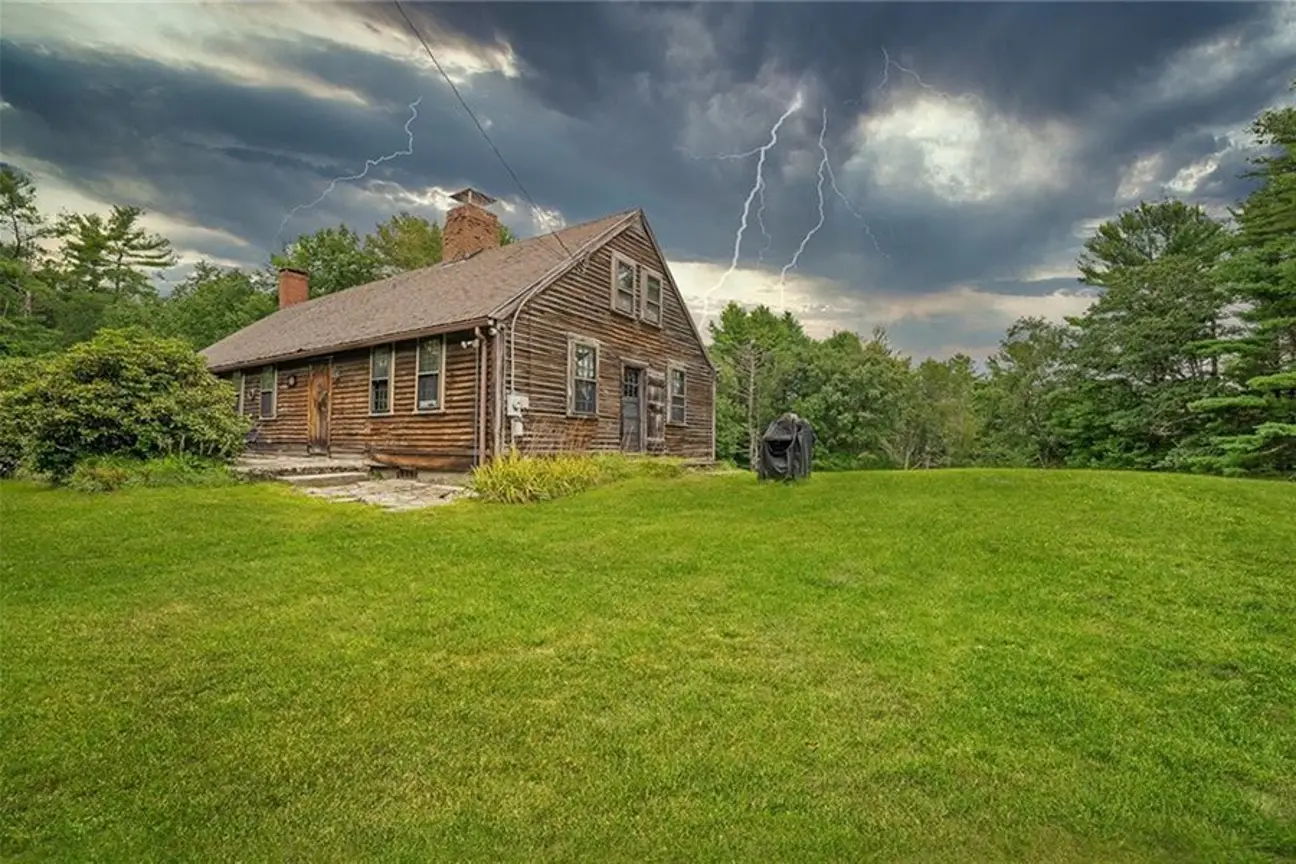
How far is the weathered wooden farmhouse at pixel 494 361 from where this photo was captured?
521 inches

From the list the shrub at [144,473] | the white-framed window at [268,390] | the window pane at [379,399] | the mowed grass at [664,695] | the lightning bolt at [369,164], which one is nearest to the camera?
the mowed grass at [664,695]

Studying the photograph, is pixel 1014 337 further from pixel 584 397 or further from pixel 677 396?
pixel 584 397

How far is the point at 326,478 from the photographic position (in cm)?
1264

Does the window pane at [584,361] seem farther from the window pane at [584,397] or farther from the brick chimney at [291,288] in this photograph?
the brick chimney at [291,288]

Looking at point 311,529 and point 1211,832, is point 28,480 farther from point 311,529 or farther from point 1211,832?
Result: point 1211,832

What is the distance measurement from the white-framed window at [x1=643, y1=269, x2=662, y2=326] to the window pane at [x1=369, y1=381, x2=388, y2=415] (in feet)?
23.3

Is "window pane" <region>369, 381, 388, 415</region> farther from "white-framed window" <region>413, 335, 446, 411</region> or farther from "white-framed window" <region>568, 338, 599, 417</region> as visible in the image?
"white-framed window" <region>568, 338, 599, 417</region>

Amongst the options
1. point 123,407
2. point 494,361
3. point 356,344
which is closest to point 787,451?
point 494,361

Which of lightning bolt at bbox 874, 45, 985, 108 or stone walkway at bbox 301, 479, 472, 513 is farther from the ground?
lightning bolt at bbox 874, 45, 985, 108

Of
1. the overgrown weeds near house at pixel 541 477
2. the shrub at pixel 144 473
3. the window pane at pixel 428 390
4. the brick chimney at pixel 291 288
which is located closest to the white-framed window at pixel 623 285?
the window pane at pixel 428 390

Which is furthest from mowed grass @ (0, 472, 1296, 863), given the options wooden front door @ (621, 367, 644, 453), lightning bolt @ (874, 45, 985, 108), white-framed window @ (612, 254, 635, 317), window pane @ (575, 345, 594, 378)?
white-framed window @ (612, 254, 635, 317)

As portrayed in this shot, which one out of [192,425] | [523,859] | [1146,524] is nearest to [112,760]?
[523,859]

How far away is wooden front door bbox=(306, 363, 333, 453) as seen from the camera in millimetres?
16141

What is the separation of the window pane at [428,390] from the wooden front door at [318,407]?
3.76 m
